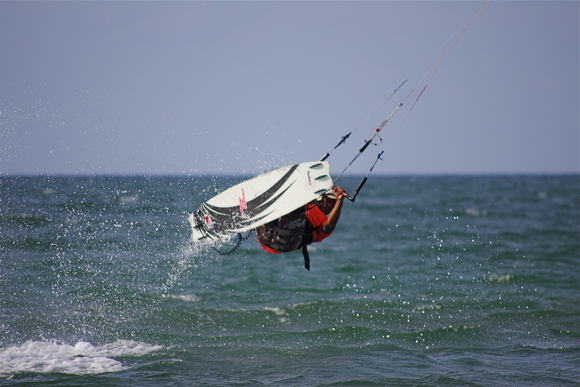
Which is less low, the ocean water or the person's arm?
the person's arm

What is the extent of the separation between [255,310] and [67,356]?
437 cm

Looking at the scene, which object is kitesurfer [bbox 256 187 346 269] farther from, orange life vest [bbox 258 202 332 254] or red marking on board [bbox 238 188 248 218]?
red marking on board [bbox 238 188 248 218]

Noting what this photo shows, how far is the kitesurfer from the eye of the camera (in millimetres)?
8570

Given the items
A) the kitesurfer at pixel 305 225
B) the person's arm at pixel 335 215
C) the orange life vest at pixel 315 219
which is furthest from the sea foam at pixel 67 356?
the person's arm at pixel 335 215

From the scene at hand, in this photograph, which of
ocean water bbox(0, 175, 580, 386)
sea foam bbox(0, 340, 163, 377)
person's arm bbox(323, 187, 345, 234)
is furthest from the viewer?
ocean water bbox(0, 175, 580, 386)

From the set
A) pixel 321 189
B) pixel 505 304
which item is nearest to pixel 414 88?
pixel 321 189

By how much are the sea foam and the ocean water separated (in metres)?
0.03

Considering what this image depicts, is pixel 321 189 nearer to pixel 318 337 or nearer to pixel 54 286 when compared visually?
pixel 318 337

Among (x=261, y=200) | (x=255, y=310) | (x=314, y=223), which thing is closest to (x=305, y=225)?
(x=314, y=223)

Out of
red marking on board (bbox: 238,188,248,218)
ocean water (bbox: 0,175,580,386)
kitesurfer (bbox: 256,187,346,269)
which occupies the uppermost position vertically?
red marking on board (bbox: 238,188,248,218)

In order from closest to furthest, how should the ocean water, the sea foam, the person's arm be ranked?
the person's arm < the sea foam < the ocean water

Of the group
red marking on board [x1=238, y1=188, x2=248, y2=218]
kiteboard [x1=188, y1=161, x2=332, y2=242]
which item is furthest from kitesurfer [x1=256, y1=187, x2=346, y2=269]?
red marking on board [x1=238, y1=188, x2=248, y2=218]

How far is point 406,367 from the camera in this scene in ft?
30.4

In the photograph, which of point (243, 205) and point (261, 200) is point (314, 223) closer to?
point (261, 200)
